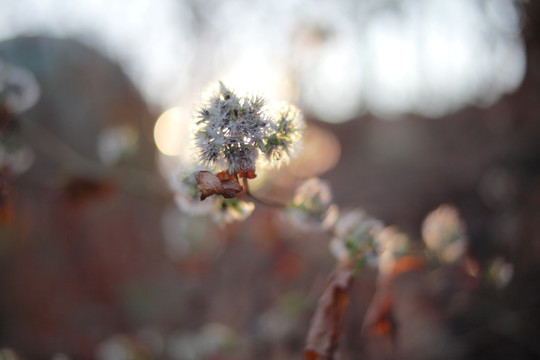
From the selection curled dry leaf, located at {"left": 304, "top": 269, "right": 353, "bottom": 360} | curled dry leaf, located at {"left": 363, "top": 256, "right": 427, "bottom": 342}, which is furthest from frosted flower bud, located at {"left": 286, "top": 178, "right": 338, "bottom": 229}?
curled dry leaf, located at {"left": 363, "top": 256, "right": 427, "bottom": 342}

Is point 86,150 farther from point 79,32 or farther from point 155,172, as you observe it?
point 79,32

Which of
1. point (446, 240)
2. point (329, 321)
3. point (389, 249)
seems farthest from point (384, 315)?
point (446, 240)

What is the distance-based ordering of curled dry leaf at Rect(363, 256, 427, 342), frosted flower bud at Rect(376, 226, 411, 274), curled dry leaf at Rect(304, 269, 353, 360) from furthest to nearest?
curled dry leaf at Rect(363, 256, 427, 342) < frosted flower bud at Rect(376, 226, 411, 274) < curled dry leaf at Rect(304, 269, 353, 360)

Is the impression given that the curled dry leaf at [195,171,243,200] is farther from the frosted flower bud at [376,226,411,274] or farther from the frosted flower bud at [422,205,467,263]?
the frosted flower bud at [422,205,467,263]

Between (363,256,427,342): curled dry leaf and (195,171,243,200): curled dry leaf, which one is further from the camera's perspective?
(363,256,427,342): curled dry leaf

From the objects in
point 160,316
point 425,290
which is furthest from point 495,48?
point 160,316
